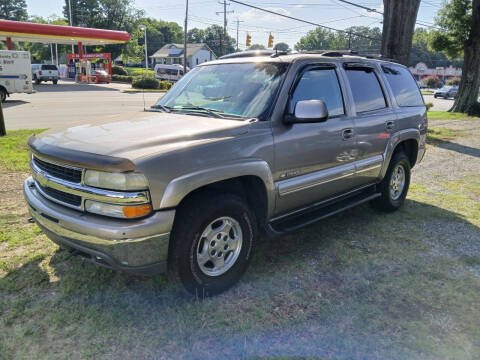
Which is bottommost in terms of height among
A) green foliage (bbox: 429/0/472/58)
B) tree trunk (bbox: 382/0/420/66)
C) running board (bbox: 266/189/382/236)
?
running board (bbox: 266/189/382/236)

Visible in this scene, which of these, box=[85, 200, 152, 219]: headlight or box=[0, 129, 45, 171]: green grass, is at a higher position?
box=[85, 200, 152, 219]: headlight

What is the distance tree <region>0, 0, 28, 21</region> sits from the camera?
312 feet

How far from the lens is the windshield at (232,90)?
11.7 ft

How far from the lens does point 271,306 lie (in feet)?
10.3

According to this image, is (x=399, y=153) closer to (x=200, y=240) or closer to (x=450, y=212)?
(x=450, y=212)

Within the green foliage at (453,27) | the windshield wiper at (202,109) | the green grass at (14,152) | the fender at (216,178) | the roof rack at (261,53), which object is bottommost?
the green grass at (14,152)

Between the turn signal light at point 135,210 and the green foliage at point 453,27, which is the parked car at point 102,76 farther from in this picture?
the turn signal light at point 135,210

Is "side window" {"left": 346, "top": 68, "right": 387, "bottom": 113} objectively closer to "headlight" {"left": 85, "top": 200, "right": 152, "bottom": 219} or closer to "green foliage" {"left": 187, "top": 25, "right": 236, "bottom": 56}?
"headlight" {"left": 85, "top": 200, "right": 152, "bottom": 219}

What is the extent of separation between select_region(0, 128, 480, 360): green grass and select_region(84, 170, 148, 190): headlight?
1038mm

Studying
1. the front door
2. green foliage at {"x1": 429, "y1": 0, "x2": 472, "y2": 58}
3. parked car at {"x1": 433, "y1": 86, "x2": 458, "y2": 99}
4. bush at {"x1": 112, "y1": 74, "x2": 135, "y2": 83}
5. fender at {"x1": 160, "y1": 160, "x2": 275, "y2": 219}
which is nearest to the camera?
fender at {"x1": 160, "y1": 160, "x2": 275, "y2": 219}

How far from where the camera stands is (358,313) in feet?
10.1

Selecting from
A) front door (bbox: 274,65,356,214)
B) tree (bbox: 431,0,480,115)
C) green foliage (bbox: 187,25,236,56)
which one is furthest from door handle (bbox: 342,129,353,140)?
green foliage (bbox: 187,25,236,56)

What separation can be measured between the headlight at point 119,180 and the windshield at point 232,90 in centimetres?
124

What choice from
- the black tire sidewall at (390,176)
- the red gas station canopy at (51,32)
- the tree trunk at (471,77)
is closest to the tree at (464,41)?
the tree trunk at (471,77)
